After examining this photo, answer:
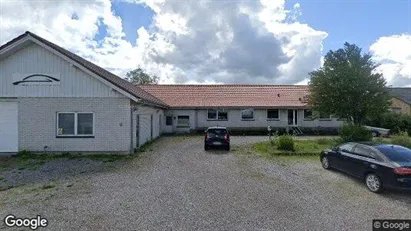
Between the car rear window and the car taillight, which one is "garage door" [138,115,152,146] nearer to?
the car rear window

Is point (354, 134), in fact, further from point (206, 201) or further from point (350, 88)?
point (206, 201)

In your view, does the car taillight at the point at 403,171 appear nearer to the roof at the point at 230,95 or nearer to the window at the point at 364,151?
the window at the point at 364,151

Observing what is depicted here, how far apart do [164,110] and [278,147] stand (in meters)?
14.4

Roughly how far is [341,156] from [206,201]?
598cm

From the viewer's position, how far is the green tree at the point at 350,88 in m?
18.1

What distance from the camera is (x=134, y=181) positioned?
9750 mm

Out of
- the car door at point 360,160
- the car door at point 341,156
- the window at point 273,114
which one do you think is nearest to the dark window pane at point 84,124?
the car door at point 341,156

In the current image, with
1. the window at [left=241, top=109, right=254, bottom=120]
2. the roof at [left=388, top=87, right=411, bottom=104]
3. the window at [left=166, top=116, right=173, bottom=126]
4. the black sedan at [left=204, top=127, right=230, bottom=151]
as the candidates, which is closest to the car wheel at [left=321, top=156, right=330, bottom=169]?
the black sedan at [left=204, top=127, right=230, bottom=151]

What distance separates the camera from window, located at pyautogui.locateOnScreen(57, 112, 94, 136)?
15.0 m

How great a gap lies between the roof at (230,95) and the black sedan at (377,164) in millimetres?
17466

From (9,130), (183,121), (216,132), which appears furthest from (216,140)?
(183,121)

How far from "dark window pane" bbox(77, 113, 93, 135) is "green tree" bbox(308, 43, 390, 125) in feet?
45.2

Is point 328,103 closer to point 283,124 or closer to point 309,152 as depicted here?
point 309,152

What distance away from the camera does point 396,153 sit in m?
9.07
